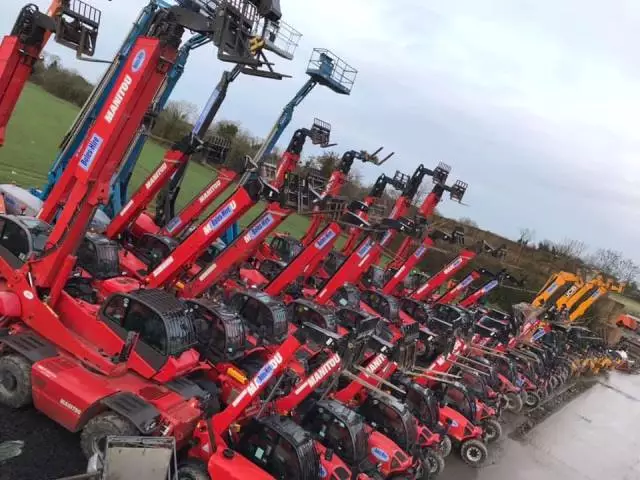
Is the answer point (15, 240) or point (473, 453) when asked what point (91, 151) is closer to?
point (15, 240)

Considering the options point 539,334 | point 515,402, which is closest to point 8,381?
point 515,402

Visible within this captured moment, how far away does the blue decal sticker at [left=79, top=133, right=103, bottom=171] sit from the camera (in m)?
9.38

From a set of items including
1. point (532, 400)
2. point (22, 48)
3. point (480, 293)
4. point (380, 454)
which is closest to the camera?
point (380, 454)

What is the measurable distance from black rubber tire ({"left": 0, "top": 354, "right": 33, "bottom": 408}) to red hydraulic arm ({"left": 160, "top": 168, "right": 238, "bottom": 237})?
7801 mm

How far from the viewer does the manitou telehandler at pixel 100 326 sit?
8.71 m

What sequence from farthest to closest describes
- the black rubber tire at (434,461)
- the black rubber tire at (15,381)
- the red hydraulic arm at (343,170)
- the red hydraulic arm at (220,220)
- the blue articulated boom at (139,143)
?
the red hydraulic arm at (343,170), the blue articulated boom at (139,143), the black rubber tire at (434,461), the red hydraulic arm at (220,220), the black rubber tire at (15,381)

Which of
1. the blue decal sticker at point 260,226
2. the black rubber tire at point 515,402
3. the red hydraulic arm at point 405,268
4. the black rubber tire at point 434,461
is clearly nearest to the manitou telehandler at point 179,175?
the blue decal sticker at point 260,226

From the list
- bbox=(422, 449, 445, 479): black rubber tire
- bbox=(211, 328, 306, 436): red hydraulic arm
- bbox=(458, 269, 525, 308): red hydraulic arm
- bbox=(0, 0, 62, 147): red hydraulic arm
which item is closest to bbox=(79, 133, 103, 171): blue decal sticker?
bbox=(0, 0, 62, 147): red hydraulic arm

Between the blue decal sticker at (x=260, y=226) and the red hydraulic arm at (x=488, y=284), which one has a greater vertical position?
the red hydraulic arm at (x=488, y=284)

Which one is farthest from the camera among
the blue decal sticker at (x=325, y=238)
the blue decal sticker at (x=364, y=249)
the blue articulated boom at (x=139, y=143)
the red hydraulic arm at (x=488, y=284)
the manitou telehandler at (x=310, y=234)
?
the red hydraulic arm at (x=488, y=284)

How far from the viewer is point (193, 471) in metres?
8.38

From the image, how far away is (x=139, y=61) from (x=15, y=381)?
598cm

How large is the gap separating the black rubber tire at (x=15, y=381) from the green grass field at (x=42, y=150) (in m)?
17.4

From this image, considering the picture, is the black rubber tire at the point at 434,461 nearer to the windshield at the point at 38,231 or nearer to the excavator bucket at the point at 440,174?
the windshield at the point at 38,231
